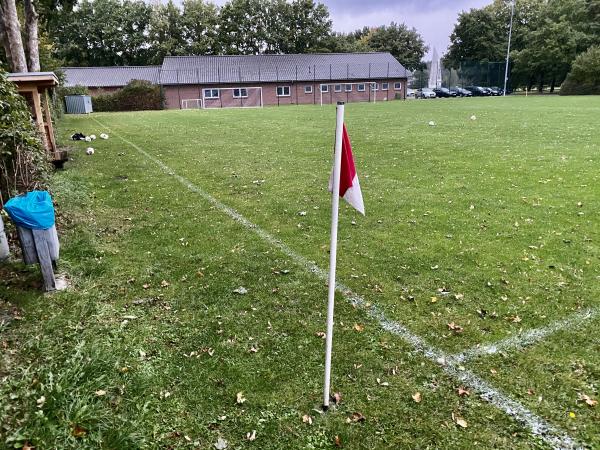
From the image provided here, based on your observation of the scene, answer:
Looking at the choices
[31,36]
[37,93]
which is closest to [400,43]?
[31,36]

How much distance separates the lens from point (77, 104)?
34.2 meters

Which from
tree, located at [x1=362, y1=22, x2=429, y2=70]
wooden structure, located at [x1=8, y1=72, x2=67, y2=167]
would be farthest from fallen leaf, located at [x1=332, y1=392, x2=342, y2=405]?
tree, located at [x1=362, y1=22, x2=429, y2=70]

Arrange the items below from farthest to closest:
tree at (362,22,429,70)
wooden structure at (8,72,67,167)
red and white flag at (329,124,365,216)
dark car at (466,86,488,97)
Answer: tree at (362,22,429,70), dark car at (466,86,488,97), wooden structure at (8,72,67,167), red and white flag at (329,124,365,216)

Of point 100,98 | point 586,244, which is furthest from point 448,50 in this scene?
point 586,244

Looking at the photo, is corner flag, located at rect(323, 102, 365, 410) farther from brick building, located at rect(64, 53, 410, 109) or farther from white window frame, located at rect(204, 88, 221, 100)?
white window frame, located at rect(204, 88, 221, 100)

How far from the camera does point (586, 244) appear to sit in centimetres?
563

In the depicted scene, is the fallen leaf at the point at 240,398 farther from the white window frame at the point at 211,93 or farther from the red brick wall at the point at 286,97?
the white window frame at the point at 211,93

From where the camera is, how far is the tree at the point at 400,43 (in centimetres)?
7662

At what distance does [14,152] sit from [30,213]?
7.20 feet

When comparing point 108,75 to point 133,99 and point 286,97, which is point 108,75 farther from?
point 286,97

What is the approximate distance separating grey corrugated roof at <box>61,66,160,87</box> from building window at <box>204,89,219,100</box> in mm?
7331

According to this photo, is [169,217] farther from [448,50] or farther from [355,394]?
[448,50]

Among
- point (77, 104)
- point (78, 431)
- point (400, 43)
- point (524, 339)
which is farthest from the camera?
point (400, 43)

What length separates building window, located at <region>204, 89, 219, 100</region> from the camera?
4856 centimetres
